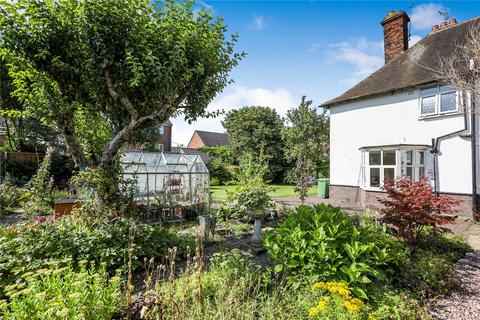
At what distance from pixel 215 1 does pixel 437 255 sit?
23.5ft

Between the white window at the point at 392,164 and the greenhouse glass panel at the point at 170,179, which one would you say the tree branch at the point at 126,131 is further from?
the white window at the point at 392,164

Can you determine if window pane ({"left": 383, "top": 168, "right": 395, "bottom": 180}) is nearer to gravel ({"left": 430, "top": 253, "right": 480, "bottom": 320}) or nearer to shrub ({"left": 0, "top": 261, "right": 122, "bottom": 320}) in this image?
gravel ({"left": 430, "top": 253, "right": 480, "bottom": 320})

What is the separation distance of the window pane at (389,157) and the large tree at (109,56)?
371 inches

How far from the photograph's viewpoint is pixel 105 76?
509 cm

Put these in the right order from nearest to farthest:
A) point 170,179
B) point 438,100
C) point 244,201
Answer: point 244,201
point 170,179
point 438,100

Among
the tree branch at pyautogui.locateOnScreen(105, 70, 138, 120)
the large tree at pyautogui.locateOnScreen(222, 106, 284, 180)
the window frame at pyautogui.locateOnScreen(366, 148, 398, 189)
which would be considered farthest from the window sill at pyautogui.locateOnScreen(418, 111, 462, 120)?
the large tree at pyautogui.locateOnScreen(222, 106, 284, 180)

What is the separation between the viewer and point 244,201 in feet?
29.9

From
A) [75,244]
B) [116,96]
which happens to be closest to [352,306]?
[75,244]

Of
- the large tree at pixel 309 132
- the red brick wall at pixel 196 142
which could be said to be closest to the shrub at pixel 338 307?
the large tree at pixel 309 132

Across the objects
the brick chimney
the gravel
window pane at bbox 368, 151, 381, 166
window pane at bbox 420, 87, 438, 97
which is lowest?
the gravel

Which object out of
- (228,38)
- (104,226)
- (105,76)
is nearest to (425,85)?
(228,38)

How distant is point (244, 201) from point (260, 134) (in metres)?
19.9

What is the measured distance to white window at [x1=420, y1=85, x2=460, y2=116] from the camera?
34.0 ft

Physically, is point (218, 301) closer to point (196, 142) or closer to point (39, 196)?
point (39, 196)
